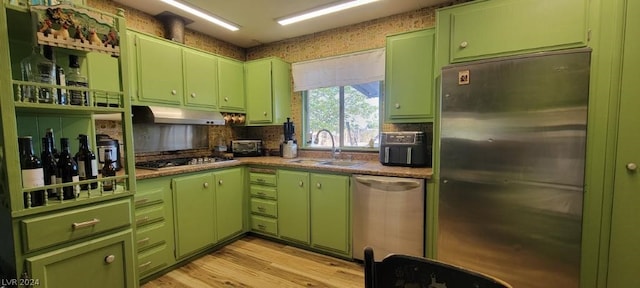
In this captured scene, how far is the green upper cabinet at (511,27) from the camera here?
1627mm

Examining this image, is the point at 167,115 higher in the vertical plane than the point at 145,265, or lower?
higher

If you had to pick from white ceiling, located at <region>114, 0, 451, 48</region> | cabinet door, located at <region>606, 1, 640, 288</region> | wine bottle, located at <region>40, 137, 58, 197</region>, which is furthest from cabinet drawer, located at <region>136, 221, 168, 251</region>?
cabinet door, located at <region>606, 1, 640, 288</region>

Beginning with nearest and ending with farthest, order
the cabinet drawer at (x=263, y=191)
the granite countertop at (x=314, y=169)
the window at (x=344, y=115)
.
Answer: the granite countertop at (x=314, y=169), the cabinet drawer at (x=263, y=191), the window at (x=344, y=115)

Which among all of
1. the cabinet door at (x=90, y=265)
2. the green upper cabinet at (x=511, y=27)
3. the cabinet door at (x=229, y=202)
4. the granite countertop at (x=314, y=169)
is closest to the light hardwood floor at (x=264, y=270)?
the cabinet door at (x=229, y=202)

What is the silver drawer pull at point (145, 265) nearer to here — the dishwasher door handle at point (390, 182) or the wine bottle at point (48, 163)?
the wine bottle at point (48, 163)

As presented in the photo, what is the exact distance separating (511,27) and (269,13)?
2118 millimetres

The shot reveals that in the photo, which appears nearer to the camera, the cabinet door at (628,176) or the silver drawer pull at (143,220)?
the cabinet door at (628,176)

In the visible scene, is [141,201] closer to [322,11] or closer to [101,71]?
[101,71]

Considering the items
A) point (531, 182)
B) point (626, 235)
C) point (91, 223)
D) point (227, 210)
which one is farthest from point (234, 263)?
point (626, 235)

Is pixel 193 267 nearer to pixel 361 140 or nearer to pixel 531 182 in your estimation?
pixel 361 140

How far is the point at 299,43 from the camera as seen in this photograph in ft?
11.3

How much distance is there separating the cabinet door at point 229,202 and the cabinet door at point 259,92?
0.78 meters

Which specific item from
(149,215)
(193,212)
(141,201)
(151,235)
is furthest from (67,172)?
(193,212)

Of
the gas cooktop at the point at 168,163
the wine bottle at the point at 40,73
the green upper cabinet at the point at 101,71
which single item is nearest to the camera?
the wine bottle at the point at 40,73
